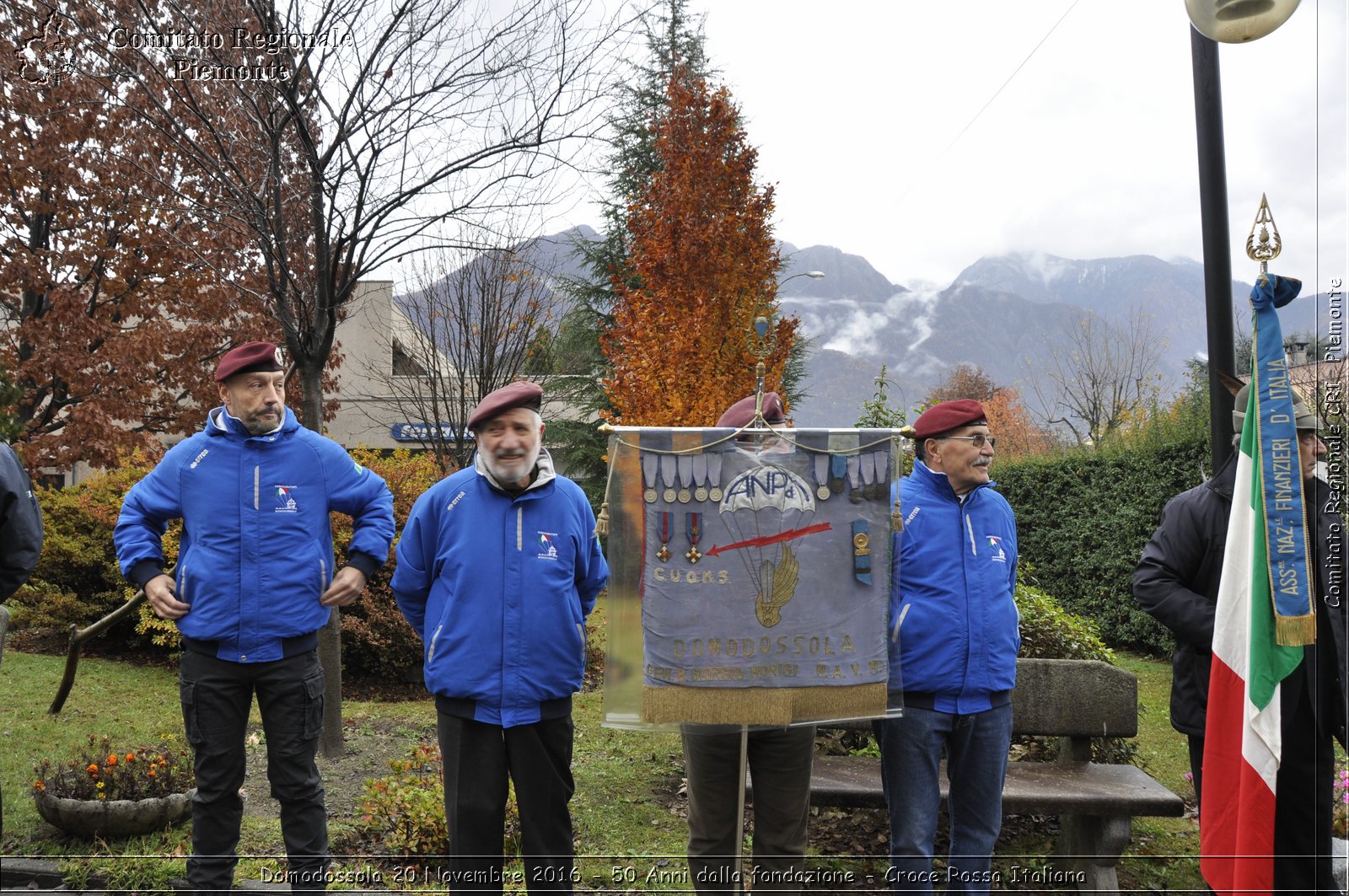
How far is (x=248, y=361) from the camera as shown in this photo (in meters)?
3.92

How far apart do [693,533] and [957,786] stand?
1599mm

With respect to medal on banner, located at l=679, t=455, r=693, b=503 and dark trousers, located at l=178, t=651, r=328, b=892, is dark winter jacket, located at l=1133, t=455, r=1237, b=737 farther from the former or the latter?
dark trousers, located at l=178, t=651, r=328, b=892

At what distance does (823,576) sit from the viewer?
3.40 metres

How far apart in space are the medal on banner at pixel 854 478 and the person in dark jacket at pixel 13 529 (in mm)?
3039

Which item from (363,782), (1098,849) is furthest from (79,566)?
(1098,849)

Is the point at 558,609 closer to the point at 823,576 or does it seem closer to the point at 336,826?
the point at 823,576

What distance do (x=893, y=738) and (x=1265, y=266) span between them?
2.22 meters

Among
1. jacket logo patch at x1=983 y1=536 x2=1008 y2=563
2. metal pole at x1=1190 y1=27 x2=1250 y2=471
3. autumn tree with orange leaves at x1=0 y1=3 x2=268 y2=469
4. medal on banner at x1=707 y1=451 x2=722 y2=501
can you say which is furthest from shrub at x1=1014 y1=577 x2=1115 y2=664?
autumn tree with orange leaves at x1=0 y1=3 x2=268 y2=469

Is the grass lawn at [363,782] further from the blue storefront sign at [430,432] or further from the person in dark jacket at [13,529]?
the blue storefront sign at [430,432]

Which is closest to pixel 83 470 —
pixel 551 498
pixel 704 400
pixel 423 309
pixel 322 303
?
pixel 423 309

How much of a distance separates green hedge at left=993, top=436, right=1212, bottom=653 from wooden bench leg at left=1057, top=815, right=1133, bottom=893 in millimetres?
6432

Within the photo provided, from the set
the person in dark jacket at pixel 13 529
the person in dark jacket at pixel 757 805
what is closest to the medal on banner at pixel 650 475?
the person in dark jacket at pixel 757 805

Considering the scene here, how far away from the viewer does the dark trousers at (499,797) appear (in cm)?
350

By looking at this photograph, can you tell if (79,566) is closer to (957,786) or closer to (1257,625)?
(957,786)
